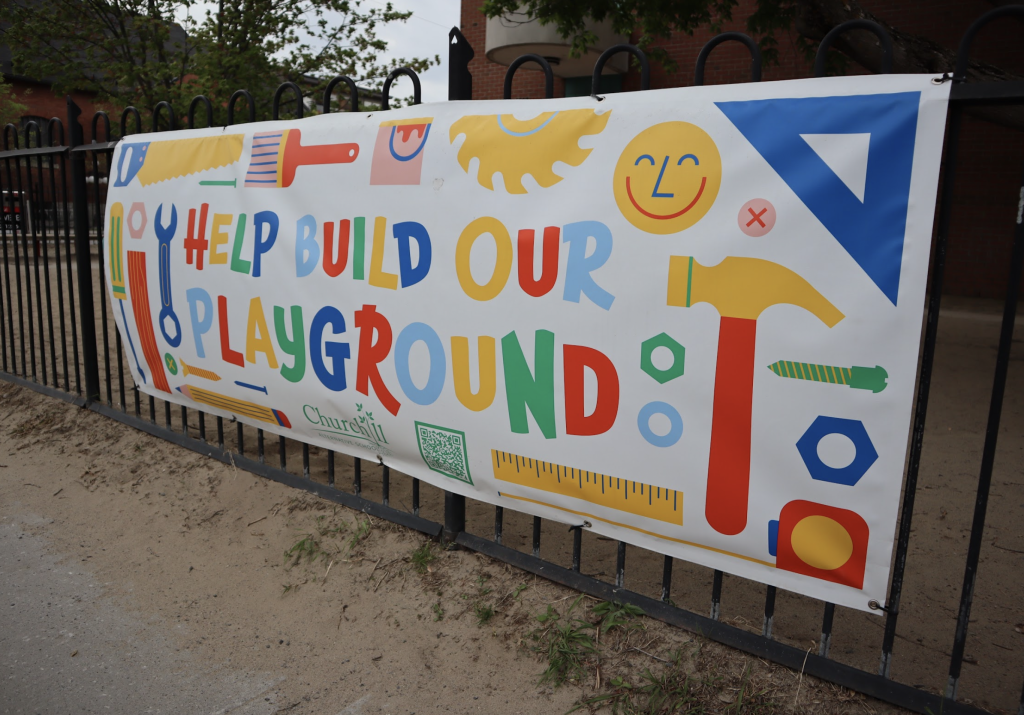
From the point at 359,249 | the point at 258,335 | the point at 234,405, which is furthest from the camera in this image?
the point at 234,405

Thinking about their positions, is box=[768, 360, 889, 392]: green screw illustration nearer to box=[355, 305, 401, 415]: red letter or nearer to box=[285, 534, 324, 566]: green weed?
box=[355, 305, 401, 415]: red letter

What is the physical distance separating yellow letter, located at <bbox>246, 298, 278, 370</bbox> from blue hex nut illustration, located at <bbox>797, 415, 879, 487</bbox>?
2265mm

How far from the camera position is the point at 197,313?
3.53 m

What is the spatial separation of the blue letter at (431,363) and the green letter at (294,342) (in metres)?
0.54

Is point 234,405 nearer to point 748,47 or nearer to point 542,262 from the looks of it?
point 542,262

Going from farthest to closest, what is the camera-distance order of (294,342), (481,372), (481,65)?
(481,65)
(294,342)
(481,372)

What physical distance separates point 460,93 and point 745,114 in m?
1.23

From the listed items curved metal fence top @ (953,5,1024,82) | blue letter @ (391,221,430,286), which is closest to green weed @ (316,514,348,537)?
blue letter @ (391,221,430,286)

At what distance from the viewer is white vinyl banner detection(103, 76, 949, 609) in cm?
189

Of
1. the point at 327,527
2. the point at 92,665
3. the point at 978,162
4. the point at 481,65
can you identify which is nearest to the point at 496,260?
the point at 327,527

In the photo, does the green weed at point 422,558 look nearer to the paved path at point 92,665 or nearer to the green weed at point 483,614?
the green weed at point 483,614

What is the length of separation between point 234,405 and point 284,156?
1241 mm

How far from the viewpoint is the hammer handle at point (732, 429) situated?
206cm

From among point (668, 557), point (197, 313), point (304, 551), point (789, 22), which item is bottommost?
point (304, 551)
